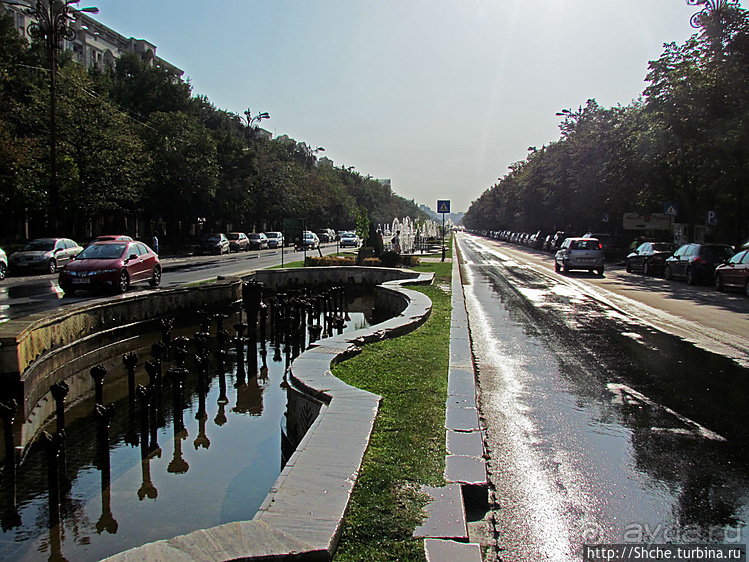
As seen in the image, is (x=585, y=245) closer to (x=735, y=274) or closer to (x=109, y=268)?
(x=735, y=274)

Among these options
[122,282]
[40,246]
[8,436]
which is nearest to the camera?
[8,436]

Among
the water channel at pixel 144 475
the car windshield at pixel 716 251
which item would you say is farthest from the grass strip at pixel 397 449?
the car windshield at pixel 716 251

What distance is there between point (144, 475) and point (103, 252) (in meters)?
14.1

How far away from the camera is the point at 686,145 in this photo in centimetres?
2903

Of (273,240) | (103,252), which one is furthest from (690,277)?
(273,240)

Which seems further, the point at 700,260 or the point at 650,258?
the point at 650,258

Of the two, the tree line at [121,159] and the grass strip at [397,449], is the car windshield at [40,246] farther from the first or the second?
the grass strip at [397,449]

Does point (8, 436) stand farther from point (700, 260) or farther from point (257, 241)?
point (257, 241)

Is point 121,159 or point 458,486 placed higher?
point 121,159

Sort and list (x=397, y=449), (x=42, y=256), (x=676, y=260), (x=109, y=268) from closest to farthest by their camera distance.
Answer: (x=397, y=449) < (x=109, y=268) < (x=676, y=260) < (x=42, y=256)

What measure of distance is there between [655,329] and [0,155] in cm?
2608

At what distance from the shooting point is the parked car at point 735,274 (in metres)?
20.0

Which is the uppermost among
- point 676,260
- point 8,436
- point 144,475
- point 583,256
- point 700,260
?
point 700,260

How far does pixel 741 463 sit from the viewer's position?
526cm
